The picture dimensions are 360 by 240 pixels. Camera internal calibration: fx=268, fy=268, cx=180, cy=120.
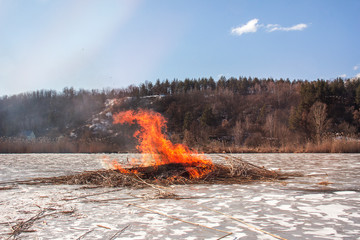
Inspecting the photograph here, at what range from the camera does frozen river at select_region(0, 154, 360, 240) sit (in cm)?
225

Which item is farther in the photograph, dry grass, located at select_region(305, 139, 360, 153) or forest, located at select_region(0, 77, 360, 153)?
forest, located at select_region(0, 77, 360, 153)

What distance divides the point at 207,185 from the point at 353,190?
2.32 metres

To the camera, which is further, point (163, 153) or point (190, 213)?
point (163, 153)

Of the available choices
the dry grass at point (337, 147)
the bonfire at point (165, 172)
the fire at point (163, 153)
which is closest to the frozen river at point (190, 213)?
the bonfire at point (165, 172)

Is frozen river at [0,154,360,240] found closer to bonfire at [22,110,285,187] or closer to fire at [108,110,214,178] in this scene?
bonfire at [22,110,285,187]

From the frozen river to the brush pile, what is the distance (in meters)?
0.60

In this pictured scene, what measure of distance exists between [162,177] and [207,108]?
1908 inches

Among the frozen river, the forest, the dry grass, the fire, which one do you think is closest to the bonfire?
the fire

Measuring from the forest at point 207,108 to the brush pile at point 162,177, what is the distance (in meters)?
22.1

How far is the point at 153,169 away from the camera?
5.62 meters

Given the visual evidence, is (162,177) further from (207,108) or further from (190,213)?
(207,108)

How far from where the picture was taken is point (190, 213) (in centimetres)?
289

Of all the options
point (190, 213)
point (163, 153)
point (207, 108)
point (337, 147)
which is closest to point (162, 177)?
point (163, 153)

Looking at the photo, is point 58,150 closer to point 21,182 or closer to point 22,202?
point 21,182
